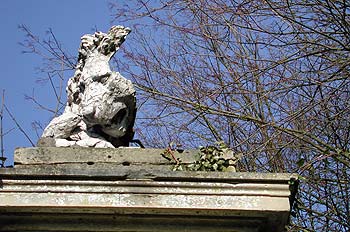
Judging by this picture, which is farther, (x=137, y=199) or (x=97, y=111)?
(x=97, y=111)

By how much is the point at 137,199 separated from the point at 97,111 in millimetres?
663

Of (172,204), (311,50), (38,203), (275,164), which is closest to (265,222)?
(172,204)

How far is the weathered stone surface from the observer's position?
4.02m

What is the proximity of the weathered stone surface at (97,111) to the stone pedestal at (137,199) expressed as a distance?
42 centimetres

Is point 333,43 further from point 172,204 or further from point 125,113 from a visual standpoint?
point 172,204

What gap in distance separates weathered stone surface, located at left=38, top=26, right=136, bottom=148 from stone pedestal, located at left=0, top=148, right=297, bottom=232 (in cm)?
42

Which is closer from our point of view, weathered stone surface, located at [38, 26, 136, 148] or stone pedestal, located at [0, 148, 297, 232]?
stone pedestal, located at [0, 148, 297, 232]

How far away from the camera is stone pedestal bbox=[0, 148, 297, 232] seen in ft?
11.6

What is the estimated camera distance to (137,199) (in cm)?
353

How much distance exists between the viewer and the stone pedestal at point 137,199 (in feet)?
11.6

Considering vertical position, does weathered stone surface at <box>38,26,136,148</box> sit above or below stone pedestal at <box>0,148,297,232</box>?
above

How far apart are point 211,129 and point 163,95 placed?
0.73 meters

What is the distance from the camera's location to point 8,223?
3.67m

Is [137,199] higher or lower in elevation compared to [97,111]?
lower
